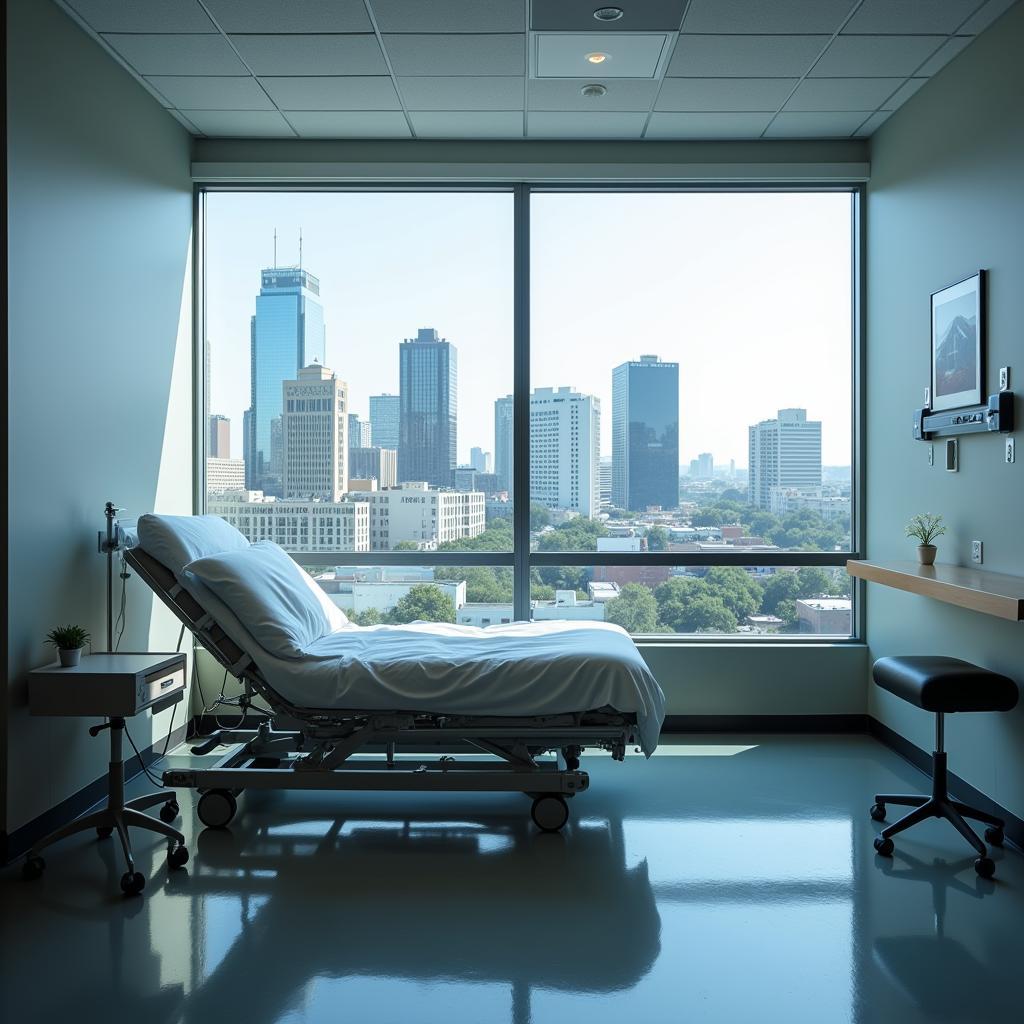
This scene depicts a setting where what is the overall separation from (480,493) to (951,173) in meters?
2.82

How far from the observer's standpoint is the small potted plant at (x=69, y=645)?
3.38m

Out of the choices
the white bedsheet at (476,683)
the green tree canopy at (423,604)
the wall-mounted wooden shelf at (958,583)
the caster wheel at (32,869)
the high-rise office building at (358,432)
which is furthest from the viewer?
the high-rise office building at (358,432)

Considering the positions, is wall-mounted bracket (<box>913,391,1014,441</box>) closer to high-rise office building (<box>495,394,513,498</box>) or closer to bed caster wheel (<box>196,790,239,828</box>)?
high-rise office building (<box>495,394,513,498</box>)

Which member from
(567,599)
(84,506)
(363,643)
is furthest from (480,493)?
(84,506)

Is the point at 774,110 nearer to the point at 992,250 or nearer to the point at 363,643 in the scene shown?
the point at 992,250

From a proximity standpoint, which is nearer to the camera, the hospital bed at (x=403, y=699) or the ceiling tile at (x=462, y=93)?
the hospital bed at (x=403, y=699)

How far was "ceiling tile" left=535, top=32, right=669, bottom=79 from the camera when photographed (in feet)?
12.5

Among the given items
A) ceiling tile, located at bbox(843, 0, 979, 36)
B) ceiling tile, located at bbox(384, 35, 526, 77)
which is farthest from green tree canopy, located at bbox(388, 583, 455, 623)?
ceiling tile, located at bbox(843, 0, 979, 36)

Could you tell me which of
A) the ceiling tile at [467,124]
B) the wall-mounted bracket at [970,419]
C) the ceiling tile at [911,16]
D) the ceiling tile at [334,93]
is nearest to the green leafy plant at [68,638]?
the ceiling tile at [334,93]

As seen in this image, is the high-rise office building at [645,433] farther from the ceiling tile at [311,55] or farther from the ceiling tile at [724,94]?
the ceiling tile at [311,55]

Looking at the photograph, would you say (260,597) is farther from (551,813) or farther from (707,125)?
(707,125)

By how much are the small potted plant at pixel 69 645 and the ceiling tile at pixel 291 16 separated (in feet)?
8.18

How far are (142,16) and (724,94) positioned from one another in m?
2.63

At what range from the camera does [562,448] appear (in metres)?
5.25
